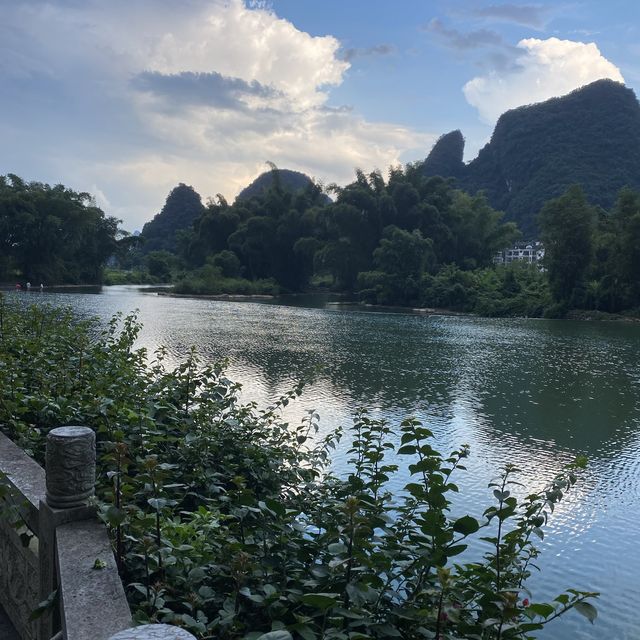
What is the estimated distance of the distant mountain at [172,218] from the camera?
8475 centimetres

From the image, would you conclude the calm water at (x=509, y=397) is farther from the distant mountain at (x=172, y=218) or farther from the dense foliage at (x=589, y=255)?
the distant mountain at (x=172, y=218)

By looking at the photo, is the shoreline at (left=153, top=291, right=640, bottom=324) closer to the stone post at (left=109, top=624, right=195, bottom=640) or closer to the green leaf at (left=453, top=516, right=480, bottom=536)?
the green leaf at (left=453, top=516, right=480, bottom=536)

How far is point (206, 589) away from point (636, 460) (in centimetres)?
662

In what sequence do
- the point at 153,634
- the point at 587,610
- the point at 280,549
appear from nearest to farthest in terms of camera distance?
the point at 153,634 < the point at 587,610 < the point at 280,549

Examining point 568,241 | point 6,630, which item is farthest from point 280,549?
point 568,241

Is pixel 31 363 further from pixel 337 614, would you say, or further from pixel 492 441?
pixel 492 441

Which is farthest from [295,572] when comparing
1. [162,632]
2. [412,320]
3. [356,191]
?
[356,191]

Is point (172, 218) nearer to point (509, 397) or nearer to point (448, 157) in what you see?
point (448, 157)

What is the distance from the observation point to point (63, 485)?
6.26 feet

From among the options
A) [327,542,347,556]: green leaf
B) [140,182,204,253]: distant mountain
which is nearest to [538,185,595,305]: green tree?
[327,542,347,556]: green leaf

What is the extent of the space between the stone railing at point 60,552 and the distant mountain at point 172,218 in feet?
275

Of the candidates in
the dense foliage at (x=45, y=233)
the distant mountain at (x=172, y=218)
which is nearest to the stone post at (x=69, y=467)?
the dense foliage at (x=45, y=233)

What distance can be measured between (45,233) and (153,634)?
41.3 metres

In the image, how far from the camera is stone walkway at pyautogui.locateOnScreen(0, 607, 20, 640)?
244 centimetres
